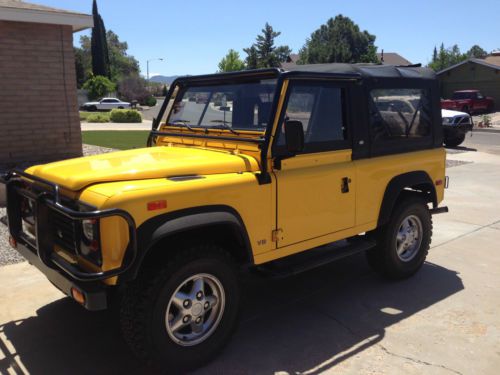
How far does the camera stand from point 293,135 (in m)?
3.41

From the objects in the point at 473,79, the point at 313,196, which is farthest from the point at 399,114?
the point at 473,79

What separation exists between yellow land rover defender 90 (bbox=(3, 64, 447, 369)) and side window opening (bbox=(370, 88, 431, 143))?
0.06 feet

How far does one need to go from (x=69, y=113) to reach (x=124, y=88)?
159ft

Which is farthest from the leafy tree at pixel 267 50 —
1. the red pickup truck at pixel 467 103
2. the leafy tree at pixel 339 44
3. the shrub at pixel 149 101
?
the red pickup truck at pixel 467 103

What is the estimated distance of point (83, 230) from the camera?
9.71 feet

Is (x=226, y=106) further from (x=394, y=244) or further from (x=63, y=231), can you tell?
(x=394, y=244)

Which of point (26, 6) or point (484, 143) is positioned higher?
point (26, 6)

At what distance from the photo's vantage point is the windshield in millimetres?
3887

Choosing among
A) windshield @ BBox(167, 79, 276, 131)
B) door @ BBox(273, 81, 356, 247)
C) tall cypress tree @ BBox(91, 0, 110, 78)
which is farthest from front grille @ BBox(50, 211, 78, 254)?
tall cypress tree @ BBox(91, 0, 110, 78)

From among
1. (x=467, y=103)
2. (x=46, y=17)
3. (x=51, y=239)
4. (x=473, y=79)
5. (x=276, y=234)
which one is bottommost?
(x=276, y=234)

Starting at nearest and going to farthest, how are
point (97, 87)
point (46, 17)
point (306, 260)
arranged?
1. point (306, 260)
2. point (46, 17)
3. point (97, 87)

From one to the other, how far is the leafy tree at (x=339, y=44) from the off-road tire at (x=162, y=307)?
71456 mm

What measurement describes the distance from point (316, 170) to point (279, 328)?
4.31 feet

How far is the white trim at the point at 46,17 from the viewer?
9070 millimetres
